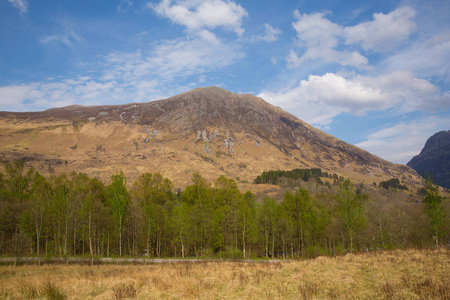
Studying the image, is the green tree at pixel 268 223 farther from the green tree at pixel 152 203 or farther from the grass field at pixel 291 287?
the grass field at pixel 291 287

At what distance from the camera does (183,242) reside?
2078 inches

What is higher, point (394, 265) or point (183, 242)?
point (394, 265)

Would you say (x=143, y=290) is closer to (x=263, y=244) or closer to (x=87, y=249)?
(x=263, y=244)

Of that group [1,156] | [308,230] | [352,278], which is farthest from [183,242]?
[1,156]

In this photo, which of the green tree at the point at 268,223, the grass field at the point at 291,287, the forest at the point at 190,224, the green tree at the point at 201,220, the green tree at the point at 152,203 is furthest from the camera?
the green tree at the point at 268,223

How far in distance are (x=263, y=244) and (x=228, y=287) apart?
4924 cm

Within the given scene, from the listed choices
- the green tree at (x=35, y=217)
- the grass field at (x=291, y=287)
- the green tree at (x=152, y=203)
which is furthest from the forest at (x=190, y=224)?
the grass field at (x=291, y=287)

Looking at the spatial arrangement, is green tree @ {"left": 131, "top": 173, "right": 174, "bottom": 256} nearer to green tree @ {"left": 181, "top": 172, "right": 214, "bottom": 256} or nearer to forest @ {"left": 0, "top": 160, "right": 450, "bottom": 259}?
forest @ {"left": 0, "top": 160, "right": 450, "bottom": 259}

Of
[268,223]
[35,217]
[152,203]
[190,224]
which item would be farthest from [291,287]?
[35,217]

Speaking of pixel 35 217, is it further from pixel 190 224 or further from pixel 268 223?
pixel 268 223

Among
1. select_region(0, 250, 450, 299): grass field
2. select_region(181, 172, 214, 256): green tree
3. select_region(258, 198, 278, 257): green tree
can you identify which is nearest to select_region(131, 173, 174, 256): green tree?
select_region(181, 172, 214, 256): green tree

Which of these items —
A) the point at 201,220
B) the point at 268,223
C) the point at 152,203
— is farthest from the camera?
the point at 152,203

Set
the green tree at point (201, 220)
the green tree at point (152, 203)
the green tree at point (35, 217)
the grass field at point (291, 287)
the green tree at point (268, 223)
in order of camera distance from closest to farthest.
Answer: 1. the grass field at point (291, 287)
2. the green tree at point (35, 217)
3. the green tree at point (201, 220)
4. the green tree at point (152, 203)
5. the green tree at point (268, 223)

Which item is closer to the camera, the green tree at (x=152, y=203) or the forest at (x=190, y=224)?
the forest at (x=190, y=224)
